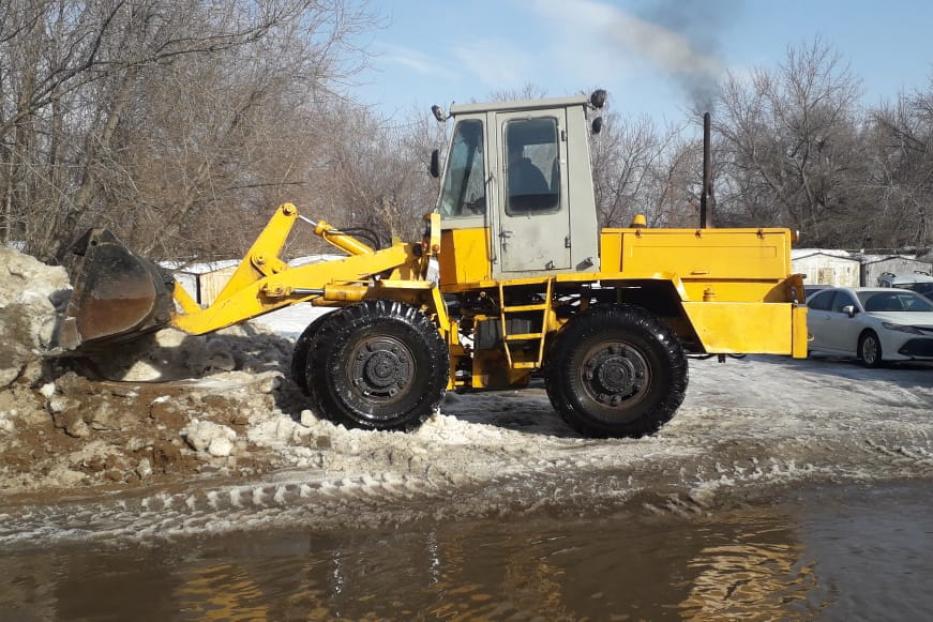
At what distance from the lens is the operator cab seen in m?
7.80

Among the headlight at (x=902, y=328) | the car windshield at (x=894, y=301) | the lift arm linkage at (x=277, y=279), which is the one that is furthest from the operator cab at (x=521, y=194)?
the car windshield at (x=894, y=301)

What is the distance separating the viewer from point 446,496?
5.96 meters

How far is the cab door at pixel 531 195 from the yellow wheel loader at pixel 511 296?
13 millimetres

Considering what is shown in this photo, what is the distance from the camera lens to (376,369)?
291 inches

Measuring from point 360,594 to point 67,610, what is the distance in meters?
1.41

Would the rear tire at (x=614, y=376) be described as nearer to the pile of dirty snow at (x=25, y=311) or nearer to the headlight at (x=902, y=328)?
the pile of dirty snow at (x=25, y=311)

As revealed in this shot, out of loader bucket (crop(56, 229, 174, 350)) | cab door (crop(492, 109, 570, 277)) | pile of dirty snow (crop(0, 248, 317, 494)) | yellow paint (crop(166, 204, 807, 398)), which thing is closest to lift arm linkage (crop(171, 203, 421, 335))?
yellow paint (crop(166, 204, 807, 398))

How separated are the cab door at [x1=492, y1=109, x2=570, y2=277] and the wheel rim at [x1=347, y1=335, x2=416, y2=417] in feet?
3.91

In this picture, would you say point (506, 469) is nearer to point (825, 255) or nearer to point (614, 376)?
point (614, 376)

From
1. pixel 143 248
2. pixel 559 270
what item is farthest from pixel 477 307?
pixel 143 248

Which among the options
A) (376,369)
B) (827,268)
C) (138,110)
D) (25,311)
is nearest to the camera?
(376,369)

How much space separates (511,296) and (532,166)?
122cm

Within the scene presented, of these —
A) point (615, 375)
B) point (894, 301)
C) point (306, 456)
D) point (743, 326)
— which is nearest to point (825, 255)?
point (894, 301)

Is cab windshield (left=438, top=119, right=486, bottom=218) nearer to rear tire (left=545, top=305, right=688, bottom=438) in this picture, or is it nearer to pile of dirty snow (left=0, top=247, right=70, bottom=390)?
rear tire (left=545, top=305, right=688, bottom=438)
